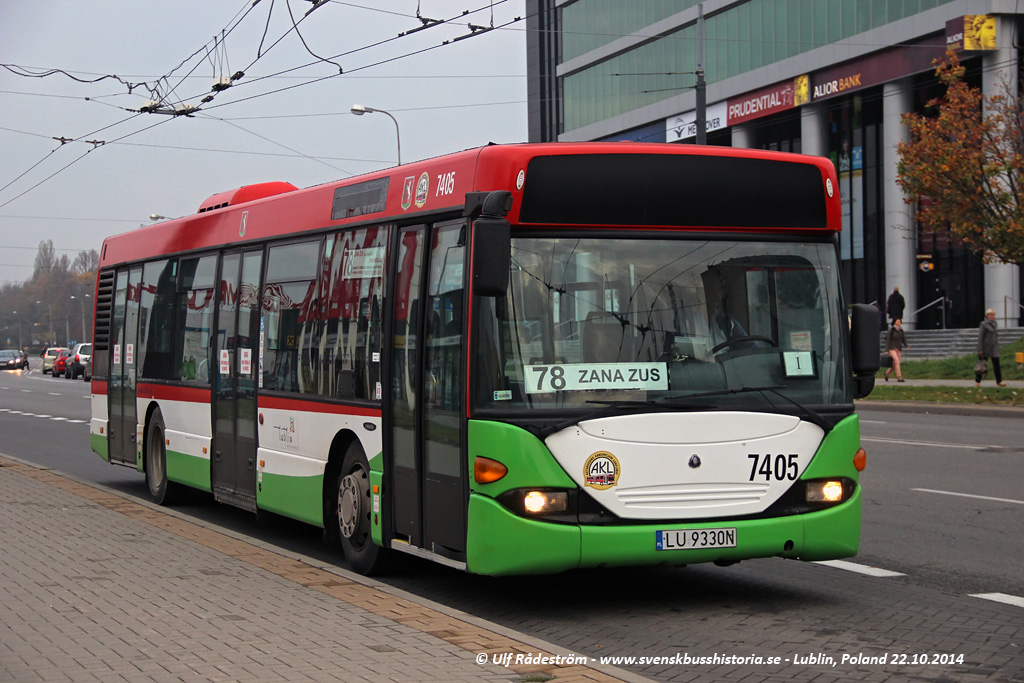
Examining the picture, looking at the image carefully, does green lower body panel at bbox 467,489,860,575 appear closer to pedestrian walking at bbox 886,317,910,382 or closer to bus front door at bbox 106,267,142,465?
bus front door at bbox 106,267,142,465

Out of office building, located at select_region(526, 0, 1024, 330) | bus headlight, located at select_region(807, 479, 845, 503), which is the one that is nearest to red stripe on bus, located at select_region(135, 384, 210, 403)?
bus headlight, located at select_region(807, 479, 845, 503)

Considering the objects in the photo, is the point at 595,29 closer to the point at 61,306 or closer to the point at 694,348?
the point at 694,348

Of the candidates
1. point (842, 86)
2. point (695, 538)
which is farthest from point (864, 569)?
point (842, 86)

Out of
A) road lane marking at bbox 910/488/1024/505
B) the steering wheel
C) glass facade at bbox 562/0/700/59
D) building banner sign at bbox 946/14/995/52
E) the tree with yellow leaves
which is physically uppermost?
glass facade at bbox 562/0/700/59

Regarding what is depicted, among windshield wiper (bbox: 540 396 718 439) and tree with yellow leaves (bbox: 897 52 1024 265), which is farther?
tree with yellow leaves (bbox: 897 52 1024 265)

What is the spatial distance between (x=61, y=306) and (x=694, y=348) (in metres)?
162

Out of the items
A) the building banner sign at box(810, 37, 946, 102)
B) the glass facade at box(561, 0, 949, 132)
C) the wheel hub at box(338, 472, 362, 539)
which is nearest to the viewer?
the wheel hub at box(338, 472, 362, 539)

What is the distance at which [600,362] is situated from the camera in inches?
289

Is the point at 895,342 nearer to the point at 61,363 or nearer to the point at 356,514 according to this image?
the point at 356,514

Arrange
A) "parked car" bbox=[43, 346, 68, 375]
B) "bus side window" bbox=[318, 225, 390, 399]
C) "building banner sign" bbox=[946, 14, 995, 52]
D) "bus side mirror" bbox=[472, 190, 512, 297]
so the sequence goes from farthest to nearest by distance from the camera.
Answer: "parked car" bbox=[43, 346, 68, 375], "building banner sign" bbox=[946, 14, 995, 52], "bus side window" bbox=[318, 225, 390, 399], "bus side mirror" bbox=[472, 190, 512, 297]

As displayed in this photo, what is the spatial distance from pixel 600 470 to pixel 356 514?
2.38 metres

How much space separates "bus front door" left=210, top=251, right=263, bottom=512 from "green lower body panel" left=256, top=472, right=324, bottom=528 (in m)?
0.32

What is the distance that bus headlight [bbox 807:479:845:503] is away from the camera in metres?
7.61

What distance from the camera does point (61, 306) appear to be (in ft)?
523
